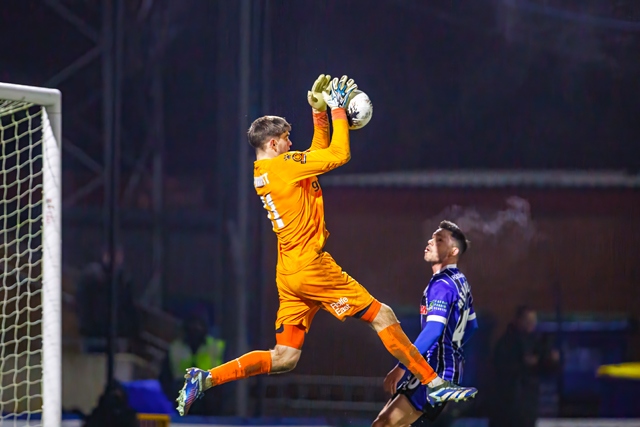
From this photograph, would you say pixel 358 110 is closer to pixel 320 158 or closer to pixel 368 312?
pixel 320 158

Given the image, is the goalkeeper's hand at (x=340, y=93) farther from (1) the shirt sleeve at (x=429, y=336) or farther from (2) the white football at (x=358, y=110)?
(1) the shirt sleeve at (x=429, y=336)

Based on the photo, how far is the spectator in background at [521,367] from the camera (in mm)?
4984

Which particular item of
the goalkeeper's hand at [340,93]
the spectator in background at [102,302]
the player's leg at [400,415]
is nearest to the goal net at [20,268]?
the spectator in background at [102,302]

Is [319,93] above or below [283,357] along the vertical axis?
above

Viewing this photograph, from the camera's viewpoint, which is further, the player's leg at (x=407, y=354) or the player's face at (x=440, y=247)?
the player's face at (x=440, y=247)

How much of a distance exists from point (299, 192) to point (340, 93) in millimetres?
544

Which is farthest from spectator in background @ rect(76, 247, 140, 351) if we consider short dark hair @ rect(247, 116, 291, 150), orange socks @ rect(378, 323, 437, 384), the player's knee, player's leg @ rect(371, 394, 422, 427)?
orange socks @ rect(378, 323, 437, 384)

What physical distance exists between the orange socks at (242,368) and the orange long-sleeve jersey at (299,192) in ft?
1.52

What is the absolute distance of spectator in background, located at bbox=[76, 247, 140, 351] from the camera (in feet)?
17.9

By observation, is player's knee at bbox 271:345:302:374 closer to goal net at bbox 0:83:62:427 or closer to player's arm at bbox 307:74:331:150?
player's arm at bbox 307:74:331:150

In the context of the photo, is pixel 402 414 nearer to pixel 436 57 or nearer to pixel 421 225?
pixel 421 225

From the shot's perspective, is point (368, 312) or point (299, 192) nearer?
point (368, 312)

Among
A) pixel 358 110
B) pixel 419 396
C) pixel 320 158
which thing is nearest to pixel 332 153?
pixel 320 158

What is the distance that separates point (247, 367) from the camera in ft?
14.4
